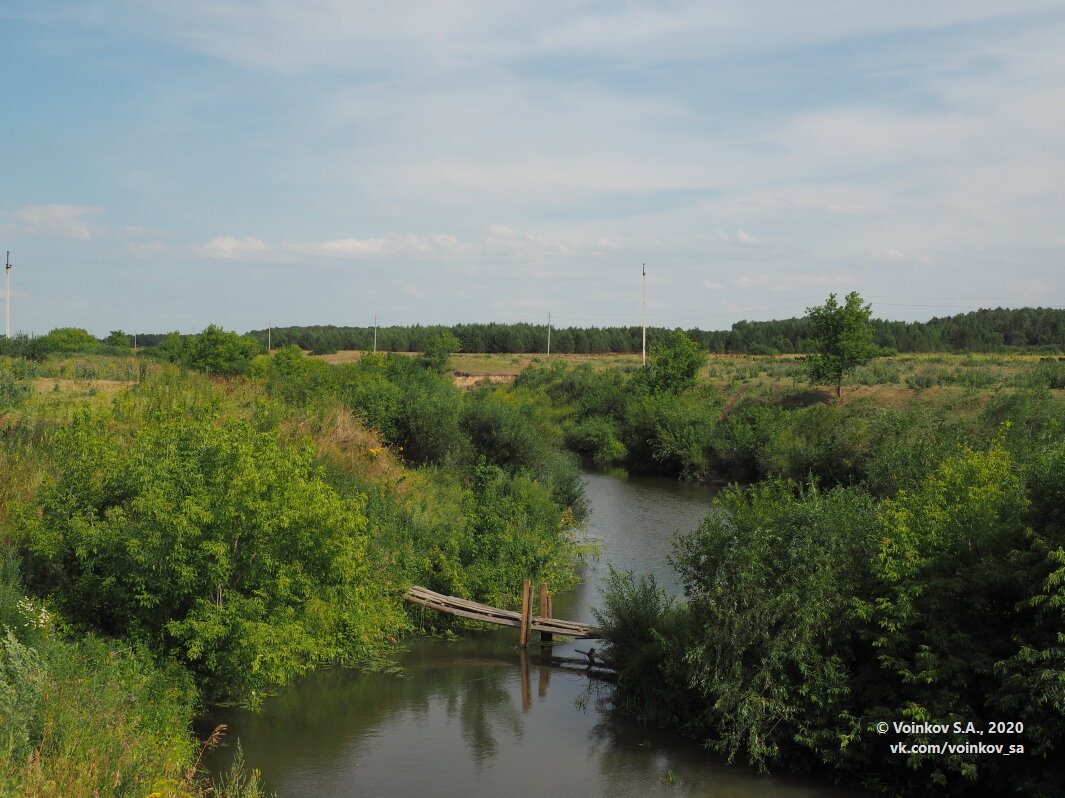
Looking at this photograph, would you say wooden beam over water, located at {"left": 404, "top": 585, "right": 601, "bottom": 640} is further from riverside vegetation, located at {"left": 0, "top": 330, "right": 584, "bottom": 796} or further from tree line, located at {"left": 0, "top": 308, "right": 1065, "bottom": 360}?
tree line, located at {"left": 0, "top": 308, "right": 1065, "bottom": 360}

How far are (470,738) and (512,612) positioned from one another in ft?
13.9

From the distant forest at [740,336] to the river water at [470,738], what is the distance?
283ft

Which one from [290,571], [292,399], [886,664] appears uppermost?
[292,399]

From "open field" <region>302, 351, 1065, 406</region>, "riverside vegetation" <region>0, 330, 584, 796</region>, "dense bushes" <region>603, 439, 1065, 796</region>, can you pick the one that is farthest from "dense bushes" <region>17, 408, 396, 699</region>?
"open field" <region>302, 351, 1065, 406</region>

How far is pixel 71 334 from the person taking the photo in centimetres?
7838

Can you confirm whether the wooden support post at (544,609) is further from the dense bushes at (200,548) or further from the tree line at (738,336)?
the tree line at (738,336)

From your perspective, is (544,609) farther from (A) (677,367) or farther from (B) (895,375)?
(B) (895,375)

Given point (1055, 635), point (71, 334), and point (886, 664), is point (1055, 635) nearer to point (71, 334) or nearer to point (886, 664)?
point (886, 664)

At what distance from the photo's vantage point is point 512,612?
18859 mm

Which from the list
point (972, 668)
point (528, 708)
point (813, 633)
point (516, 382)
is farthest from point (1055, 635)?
point (516, 382)

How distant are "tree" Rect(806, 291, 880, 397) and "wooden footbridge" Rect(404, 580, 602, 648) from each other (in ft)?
118

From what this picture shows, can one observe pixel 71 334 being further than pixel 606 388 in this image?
Yes

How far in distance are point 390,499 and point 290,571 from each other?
360 inches

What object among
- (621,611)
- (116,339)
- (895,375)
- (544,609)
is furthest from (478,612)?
(116,339)
